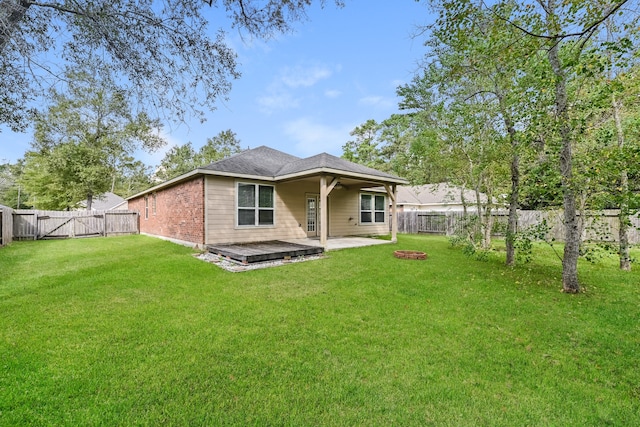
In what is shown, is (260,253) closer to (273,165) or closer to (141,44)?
(141,44)

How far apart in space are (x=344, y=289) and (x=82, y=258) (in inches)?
299

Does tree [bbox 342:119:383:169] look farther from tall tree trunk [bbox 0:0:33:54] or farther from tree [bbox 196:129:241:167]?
tall tree trunk [bbox 0:0:33:54]

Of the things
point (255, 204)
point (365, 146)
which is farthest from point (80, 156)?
point (365, 146)

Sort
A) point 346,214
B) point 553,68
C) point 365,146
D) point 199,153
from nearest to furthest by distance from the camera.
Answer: point 553,68 < point 346,214 < point 365,146 < point 199,153

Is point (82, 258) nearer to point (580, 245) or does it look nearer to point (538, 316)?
point (538, 316)

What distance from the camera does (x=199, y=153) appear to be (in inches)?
1346

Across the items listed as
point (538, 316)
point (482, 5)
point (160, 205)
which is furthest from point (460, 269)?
point (160, 205)

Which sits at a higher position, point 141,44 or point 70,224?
point 141,44

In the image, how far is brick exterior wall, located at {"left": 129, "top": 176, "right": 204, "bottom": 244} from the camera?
9.20 metres

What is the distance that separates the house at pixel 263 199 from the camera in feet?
29.7

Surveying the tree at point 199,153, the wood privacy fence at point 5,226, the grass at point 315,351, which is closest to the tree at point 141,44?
the grass at point 315,351

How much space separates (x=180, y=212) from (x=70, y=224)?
8.71 meters

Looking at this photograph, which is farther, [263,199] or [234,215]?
[263,199]

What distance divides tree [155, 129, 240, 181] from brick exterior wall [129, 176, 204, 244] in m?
19.9
